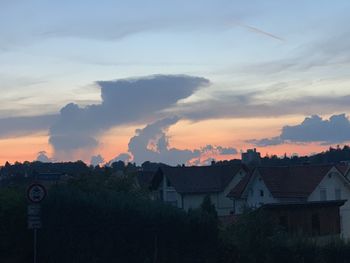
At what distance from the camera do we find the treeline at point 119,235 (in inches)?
811

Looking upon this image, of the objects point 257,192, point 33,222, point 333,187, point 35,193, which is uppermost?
point 333,187

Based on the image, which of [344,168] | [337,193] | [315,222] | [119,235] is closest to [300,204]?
[315,222]

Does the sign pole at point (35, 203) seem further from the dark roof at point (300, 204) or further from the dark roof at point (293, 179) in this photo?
the dark roof at point (293, 179)

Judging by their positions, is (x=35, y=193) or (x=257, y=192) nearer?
(x=35, y=193)

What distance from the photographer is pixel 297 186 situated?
188 ft

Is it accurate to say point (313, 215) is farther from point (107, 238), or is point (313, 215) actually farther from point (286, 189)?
point (107, 238)

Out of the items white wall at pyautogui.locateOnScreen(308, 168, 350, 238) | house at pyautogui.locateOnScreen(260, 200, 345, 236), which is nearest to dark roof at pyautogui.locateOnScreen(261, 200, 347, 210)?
house at pyautogui.locateOnScreen(260, 200, 345, 236)

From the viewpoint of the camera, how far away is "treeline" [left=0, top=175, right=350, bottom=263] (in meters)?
20.6

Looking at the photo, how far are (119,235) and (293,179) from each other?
39.5 m

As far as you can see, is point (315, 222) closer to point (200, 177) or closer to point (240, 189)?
point (240, 189)

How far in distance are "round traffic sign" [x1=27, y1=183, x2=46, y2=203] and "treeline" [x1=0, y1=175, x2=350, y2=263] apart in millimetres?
2355

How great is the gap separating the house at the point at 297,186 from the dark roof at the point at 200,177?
22.7 feet

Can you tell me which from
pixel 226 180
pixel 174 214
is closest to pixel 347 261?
pixel 174 214

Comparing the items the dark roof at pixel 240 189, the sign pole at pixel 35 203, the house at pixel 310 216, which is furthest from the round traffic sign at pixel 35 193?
the dark roof at pixel 240 189
